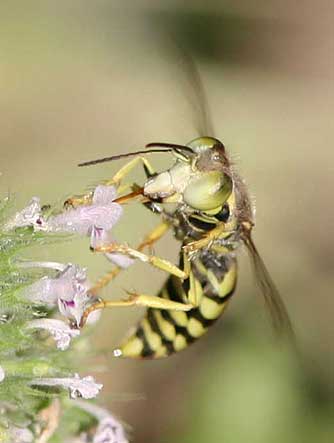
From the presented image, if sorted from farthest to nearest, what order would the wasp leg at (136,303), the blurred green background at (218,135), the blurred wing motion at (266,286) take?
the blurred green background at (218,135), the blurred wing motion at (266,286), the wasp leg at (136,303)

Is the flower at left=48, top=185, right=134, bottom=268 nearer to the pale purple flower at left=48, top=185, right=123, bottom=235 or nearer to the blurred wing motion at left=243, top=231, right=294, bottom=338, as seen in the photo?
the pale purple flower at left=48, top=185, right=123, bottom=235

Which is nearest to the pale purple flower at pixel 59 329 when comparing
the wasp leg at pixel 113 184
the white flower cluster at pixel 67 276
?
the white flower cluster at pixel 67 276

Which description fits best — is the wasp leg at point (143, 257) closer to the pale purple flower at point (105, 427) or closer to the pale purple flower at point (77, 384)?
the pale purple flower at point (77, 384)

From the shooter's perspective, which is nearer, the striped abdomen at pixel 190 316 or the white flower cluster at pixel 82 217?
A: the white flower cluster at pixel 82 217

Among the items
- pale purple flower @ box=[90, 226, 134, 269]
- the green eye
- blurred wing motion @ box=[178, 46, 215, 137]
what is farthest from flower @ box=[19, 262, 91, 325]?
blurred wing motion @ box=[178, 46, 215, 137]

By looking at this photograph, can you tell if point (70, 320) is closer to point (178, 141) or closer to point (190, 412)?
point (190, 412)

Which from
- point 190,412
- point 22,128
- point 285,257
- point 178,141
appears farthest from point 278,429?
point 22,128

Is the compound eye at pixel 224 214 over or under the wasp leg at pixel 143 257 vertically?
over
